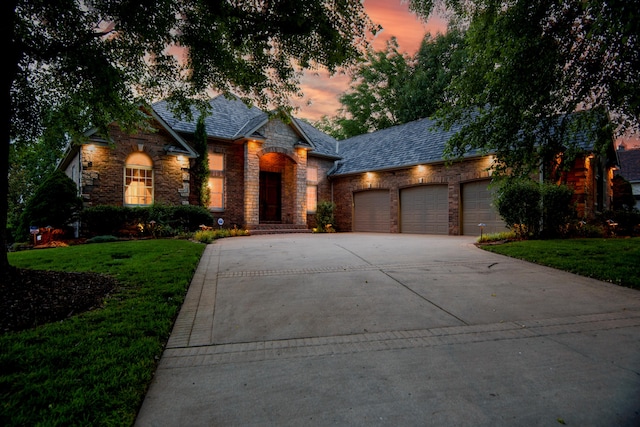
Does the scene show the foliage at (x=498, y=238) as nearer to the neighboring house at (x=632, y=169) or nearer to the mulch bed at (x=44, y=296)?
the mulch bed at (x=44, y=296)

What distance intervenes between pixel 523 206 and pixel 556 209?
0.97 m

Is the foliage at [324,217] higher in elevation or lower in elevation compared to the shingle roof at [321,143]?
lower

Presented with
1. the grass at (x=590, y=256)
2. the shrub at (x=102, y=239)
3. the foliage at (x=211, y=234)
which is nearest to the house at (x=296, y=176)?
the foliage at (x=211, y=234)

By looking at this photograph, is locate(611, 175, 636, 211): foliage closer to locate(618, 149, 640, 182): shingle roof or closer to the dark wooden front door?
locate(618, 149, 640, 182): shingle roof

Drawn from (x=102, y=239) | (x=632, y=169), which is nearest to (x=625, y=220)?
(x=102, y=239)

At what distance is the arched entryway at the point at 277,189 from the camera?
1748 cm

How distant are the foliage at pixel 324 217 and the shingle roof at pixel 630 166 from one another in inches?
927

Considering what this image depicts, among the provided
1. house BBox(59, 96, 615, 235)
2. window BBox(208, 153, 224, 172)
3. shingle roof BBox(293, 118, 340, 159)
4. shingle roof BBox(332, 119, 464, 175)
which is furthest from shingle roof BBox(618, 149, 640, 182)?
window BBox(208, 153, 224, 172)

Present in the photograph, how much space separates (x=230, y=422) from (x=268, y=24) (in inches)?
226

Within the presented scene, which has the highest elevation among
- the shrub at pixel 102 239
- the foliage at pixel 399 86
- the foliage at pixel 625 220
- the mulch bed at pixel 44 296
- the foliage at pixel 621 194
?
the foliage at pixel 399 86

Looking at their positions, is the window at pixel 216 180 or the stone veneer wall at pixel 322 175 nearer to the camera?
the window at pixel 216 180

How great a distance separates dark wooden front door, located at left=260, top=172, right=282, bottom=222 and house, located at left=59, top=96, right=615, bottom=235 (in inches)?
2.2

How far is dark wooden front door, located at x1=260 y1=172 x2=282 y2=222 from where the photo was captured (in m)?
17.6

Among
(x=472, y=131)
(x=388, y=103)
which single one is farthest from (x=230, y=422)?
(x=388, y=103)
